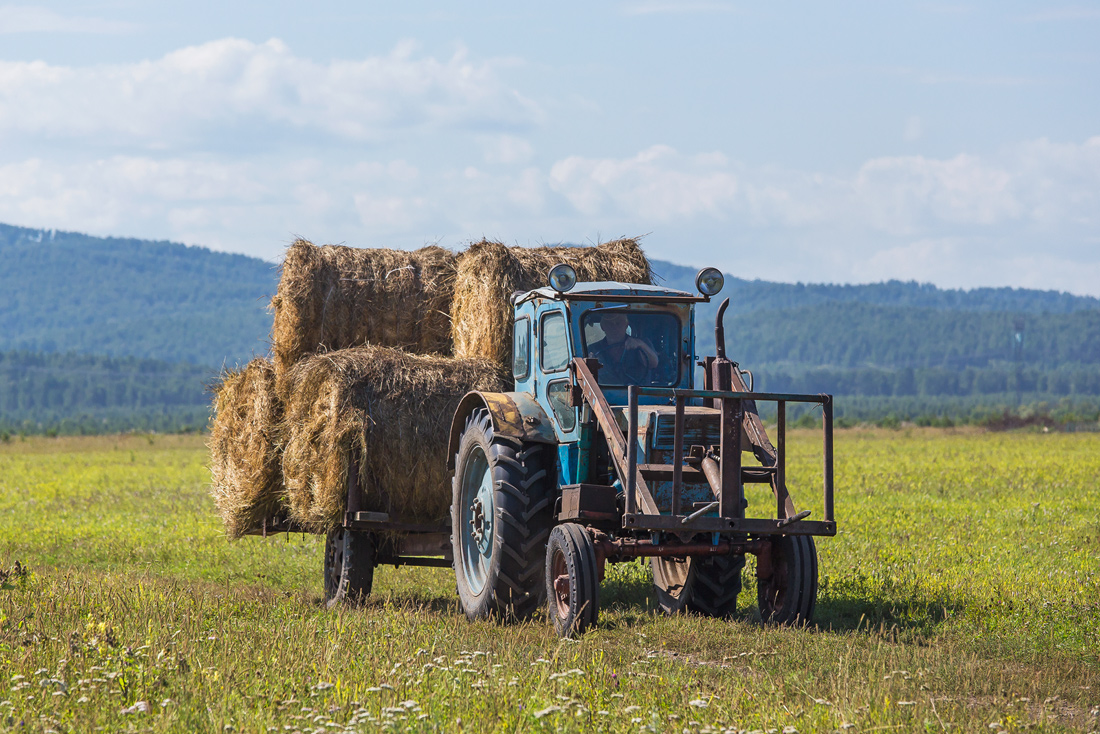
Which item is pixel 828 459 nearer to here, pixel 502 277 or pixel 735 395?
pixel 735 395

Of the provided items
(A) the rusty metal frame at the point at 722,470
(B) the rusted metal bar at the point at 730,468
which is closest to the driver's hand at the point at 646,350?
(A) the rusty metal frame at the point at 722,470

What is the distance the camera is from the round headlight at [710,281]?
963 centimetres

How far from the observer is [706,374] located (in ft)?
32.7

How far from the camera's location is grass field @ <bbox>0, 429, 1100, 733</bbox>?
6.11 metres

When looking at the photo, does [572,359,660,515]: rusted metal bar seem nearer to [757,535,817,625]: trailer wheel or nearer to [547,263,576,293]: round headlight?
[547,263,576,293]: round headlight

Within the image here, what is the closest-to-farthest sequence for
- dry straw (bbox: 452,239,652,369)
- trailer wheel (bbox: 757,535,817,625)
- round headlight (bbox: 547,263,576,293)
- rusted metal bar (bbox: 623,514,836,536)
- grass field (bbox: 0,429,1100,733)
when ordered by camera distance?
grass field (bbox: 0,429,1100,733), rusted metal bar (bbox: 623,514,836,536), trailer wheel (bbox: 757,535,817,625), round headlight (bbox: 547,263,576,293), dry straw (bbox: 452,239,652,369)

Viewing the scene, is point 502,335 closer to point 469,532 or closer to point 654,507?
point 469,532

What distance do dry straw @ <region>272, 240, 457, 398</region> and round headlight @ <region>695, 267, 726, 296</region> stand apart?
3.55 meters

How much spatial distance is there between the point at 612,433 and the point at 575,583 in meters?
1.08

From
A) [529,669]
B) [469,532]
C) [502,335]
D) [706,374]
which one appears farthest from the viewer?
[502,335]

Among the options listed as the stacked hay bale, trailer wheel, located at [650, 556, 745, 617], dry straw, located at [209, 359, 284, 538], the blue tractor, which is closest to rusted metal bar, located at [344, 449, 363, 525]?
Result: the stacked hay bale

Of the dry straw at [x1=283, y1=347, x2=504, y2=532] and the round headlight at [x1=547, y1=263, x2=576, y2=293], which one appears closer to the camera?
the round headlight at [x1=547, y1=263, x2=576, y2=293]

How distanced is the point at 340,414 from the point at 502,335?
174 cm

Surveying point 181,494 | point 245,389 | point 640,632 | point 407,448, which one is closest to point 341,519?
point 407,448
